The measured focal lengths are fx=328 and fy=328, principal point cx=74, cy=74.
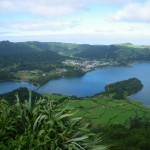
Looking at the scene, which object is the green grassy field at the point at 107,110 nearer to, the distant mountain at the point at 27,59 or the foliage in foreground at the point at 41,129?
the foliage in foreground at the point at 41,129

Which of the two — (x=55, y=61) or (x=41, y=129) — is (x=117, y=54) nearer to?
(x=55, y=61)

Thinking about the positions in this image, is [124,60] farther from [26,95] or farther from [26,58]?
[26,95]

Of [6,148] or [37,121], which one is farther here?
[37,121]

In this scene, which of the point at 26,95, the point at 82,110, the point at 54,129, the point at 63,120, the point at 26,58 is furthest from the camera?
the point at 26,58

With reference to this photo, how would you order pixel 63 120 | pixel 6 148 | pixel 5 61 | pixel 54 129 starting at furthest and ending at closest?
1. pixel 5 61
2. pixel 63 120
3. pixel 54 129
4. pixel 6 148

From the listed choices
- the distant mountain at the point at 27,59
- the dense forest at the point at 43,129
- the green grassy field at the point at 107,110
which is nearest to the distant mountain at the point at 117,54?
the distant mountain at the point at 27,59

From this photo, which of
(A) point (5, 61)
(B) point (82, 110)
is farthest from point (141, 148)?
(A) point (5, 61)

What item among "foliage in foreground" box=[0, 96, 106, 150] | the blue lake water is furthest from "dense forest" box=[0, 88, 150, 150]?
the blue lake water
